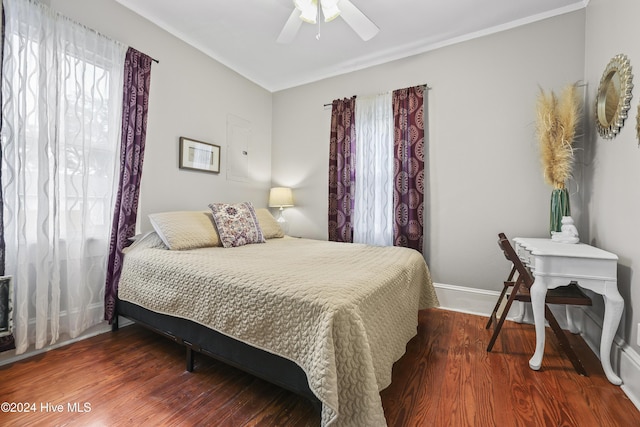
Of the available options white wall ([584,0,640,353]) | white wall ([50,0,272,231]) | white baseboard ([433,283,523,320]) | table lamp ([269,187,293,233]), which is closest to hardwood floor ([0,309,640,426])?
white wall ([584,0,640,353])

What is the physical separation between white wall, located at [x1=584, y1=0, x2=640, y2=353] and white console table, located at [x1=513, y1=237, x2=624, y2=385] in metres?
0.10

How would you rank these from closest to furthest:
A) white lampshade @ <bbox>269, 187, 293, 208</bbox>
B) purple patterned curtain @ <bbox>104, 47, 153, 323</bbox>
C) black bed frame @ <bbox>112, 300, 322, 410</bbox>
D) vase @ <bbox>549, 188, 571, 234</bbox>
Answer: black bed frame @ <bbox>112, 300, 322, 410</bbox> < vase @ <bbox>549, 188, 571, 234</bbox> < purple patterned curtain @ <bbox>104, 47, 153, 323</bbox> < white lampshade @ <bbox>269, 187, 293, 208</bbox>

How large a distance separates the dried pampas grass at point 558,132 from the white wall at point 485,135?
30 cm

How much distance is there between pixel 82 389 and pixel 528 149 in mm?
3629

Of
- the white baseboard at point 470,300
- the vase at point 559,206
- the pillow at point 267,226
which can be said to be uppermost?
the vase at point 559,206

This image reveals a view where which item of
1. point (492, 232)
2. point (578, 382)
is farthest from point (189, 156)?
point (578, 382)

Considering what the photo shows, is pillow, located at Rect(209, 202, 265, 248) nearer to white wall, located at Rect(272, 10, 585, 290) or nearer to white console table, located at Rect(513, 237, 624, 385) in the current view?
white wall, located at Rect(272, 10, 585, 290)

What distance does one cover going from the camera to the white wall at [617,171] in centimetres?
154

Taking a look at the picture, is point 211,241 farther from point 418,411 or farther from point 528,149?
point 528,149

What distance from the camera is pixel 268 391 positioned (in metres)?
1.49

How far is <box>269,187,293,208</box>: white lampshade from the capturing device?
357 centimetres

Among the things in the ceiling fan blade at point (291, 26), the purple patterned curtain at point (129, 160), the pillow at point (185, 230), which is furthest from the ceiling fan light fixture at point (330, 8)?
the pillow at point (185, 230)

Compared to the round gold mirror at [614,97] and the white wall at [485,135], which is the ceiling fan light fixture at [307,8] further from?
the round gold mirror at [614,97]

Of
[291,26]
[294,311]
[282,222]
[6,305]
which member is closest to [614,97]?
[291,26]
